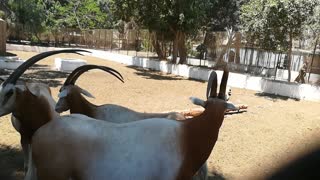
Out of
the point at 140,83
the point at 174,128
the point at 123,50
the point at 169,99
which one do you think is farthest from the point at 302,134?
the point at 123,50

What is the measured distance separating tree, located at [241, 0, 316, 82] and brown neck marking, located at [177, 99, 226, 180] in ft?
43.5

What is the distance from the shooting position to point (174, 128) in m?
3.62

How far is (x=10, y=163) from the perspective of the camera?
6.31 m

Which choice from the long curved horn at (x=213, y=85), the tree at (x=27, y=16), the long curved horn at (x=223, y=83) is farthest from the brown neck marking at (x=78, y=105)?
the tree at (x=27, y=16)

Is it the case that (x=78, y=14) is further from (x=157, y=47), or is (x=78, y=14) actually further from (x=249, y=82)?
(x=249, y=82)

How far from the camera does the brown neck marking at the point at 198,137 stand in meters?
3.60

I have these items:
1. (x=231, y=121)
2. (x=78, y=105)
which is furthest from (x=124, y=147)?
(x=231, y=121)

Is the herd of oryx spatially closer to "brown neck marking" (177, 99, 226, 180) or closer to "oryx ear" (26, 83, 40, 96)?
"brown neck marking" (177, 99, 226, 180)

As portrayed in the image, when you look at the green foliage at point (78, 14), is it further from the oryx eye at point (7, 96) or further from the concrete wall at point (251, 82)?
the oryx eye at point (7, 96)

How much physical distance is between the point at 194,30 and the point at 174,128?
19.7 m

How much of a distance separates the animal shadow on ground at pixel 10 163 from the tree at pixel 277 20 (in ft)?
A: 41.1

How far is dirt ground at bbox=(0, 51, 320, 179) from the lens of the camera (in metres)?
6.89

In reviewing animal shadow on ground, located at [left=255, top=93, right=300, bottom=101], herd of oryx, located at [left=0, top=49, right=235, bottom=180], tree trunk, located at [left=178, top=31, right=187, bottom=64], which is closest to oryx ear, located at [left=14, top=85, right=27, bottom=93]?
herd of oryx, located at [left=0, top=49, right=235, bottom=180]

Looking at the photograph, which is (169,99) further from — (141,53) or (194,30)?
(141,53)
